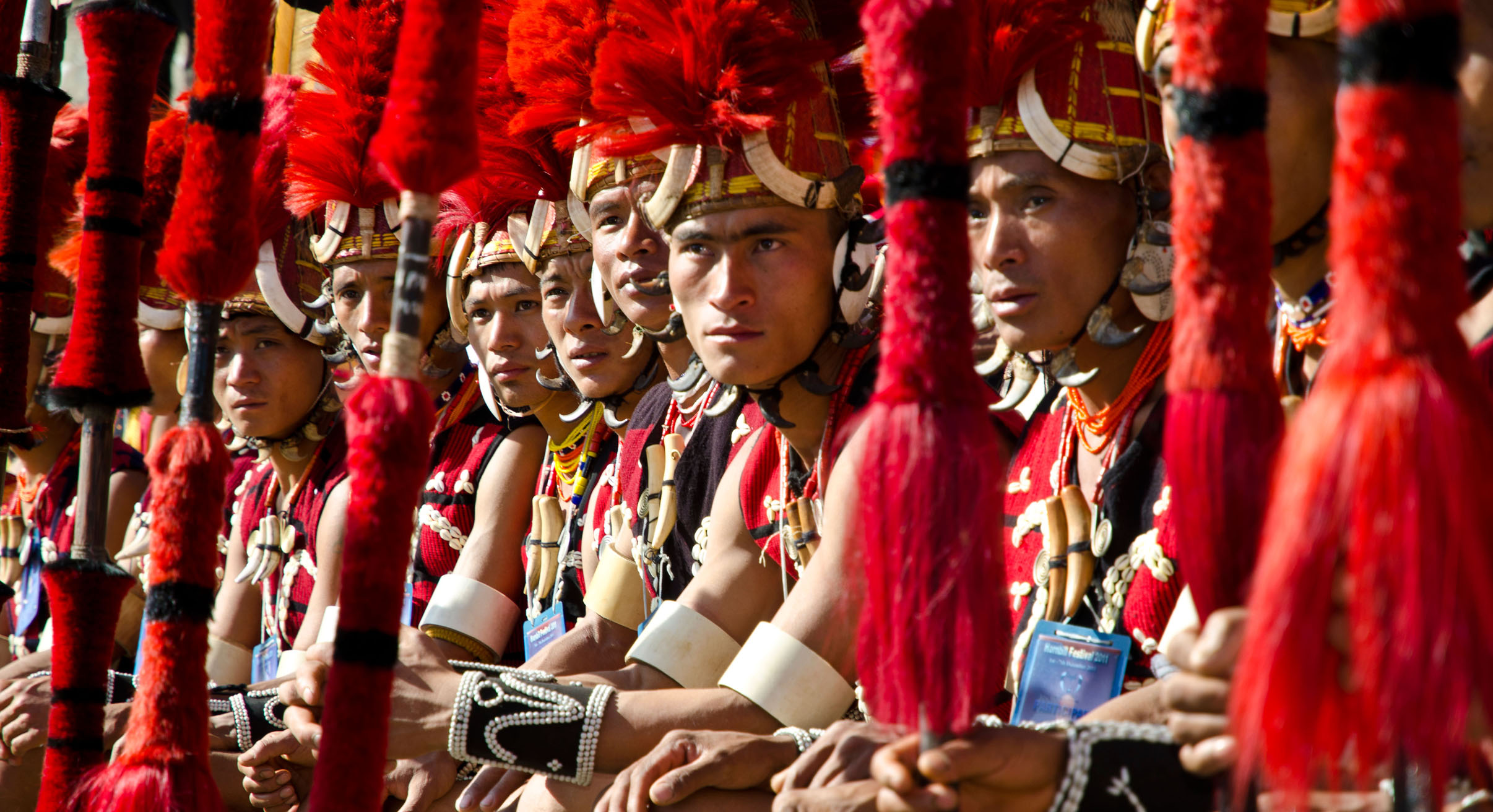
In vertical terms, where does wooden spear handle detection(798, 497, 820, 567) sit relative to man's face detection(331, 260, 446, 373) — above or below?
below

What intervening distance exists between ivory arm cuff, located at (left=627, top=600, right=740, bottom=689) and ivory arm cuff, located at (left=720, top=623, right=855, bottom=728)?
0.42 metres

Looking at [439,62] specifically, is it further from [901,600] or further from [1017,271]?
[1017,271]

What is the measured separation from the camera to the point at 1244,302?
1.29 metres

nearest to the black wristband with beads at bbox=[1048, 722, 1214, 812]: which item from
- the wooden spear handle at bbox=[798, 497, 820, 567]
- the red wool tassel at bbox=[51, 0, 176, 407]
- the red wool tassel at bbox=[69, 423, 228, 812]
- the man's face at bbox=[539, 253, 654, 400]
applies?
the red wool tassel at bbox=[69, 423, 228, 812]

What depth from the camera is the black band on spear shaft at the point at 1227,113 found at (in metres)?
1.30

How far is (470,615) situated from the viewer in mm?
3982

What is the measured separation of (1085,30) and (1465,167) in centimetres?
94

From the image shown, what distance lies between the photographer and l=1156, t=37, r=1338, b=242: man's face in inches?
86.7

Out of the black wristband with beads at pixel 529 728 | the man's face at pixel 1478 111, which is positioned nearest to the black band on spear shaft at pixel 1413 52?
the man's face at pixel 1478 111

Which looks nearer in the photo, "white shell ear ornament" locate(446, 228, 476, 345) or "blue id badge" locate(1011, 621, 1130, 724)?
"blue id badge" locate(1011, 621, 1130, 724)

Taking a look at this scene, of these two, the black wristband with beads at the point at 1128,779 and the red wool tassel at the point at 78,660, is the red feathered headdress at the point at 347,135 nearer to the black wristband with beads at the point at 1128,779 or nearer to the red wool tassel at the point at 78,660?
the red wool tassel at the point at 78,660

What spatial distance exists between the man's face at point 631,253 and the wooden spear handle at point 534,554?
0.82 metres

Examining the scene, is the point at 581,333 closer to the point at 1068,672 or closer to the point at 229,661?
the point at 1068,672

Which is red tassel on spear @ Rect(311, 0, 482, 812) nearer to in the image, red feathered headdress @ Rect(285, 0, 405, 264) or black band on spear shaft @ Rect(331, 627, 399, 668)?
black band on spear shaft @ Rect(331, 627, 399, 668)
